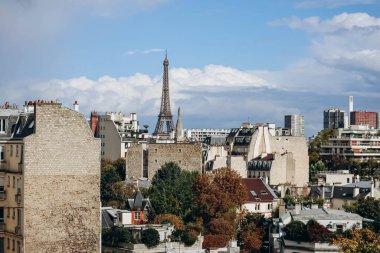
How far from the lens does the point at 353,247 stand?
47.5 metres

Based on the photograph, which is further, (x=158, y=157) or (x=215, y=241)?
(x=158, y=157)

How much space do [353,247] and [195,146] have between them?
56.4 meters

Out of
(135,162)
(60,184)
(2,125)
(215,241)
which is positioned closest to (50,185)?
(60,184)

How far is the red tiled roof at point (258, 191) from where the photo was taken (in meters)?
86.5

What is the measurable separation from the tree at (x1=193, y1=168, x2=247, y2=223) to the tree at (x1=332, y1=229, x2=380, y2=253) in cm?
1716

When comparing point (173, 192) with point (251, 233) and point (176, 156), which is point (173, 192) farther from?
point (176, 156)

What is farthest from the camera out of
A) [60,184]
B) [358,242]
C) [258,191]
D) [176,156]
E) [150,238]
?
[176,156]

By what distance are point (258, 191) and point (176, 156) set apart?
16456mm

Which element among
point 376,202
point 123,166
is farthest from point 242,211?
point 123,166

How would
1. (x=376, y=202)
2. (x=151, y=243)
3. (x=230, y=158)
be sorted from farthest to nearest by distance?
(x=230, y=158)
(x=376, y=202)
(x=151, y=243)

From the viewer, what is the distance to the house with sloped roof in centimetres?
8488

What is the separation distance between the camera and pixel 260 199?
8656 centimetres

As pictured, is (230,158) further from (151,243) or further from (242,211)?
(151,243)

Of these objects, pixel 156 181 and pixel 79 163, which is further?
pixel 156 181
